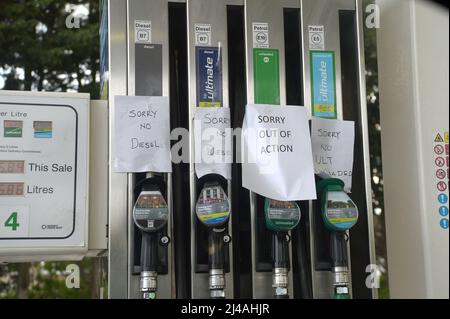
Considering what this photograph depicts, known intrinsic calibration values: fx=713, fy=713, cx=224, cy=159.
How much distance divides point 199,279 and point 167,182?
44 cm

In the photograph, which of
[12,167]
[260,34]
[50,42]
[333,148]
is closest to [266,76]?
[260,34]

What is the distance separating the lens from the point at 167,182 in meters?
3.10

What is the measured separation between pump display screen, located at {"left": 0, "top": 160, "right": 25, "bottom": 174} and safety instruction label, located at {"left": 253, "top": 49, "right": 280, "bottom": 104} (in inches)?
42.3

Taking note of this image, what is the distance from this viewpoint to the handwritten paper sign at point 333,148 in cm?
322

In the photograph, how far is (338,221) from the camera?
119 inches

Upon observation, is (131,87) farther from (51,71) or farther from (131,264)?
(51,71)

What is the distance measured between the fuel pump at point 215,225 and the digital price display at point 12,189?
2.54 ft

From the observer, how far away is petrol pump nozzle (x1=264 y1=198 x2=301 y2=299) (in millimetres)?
2969

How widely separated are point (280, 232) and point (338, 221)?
0.25 metres

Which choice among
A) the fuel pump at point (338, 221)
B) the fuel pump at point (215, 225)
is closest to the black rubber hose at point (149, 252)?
the fuel pump at point (215, 225)

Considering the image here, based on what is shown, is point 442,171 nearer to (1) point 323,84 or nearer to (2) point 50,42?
(1) point 323,84

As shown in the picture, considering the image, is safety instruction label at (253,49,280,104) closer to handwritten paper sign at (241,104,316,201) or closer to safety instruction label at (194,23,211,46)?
handwritten paper sign at (241,104,316,201)

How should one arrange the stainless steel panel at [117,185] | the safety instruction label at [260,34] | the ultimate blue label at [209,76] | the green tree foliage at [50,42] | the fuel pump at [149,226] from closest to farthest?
the fuel pump at [149,226] < the stainless steel panel at [117,185] < the ultimate blue label at [209,76] < the safety instruction label at [260,34] < the green tree foliage at [50,42]

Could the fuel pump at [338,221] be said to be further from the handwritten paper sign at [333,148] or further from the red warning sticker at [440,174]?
the red warning sticker at [440,174]
